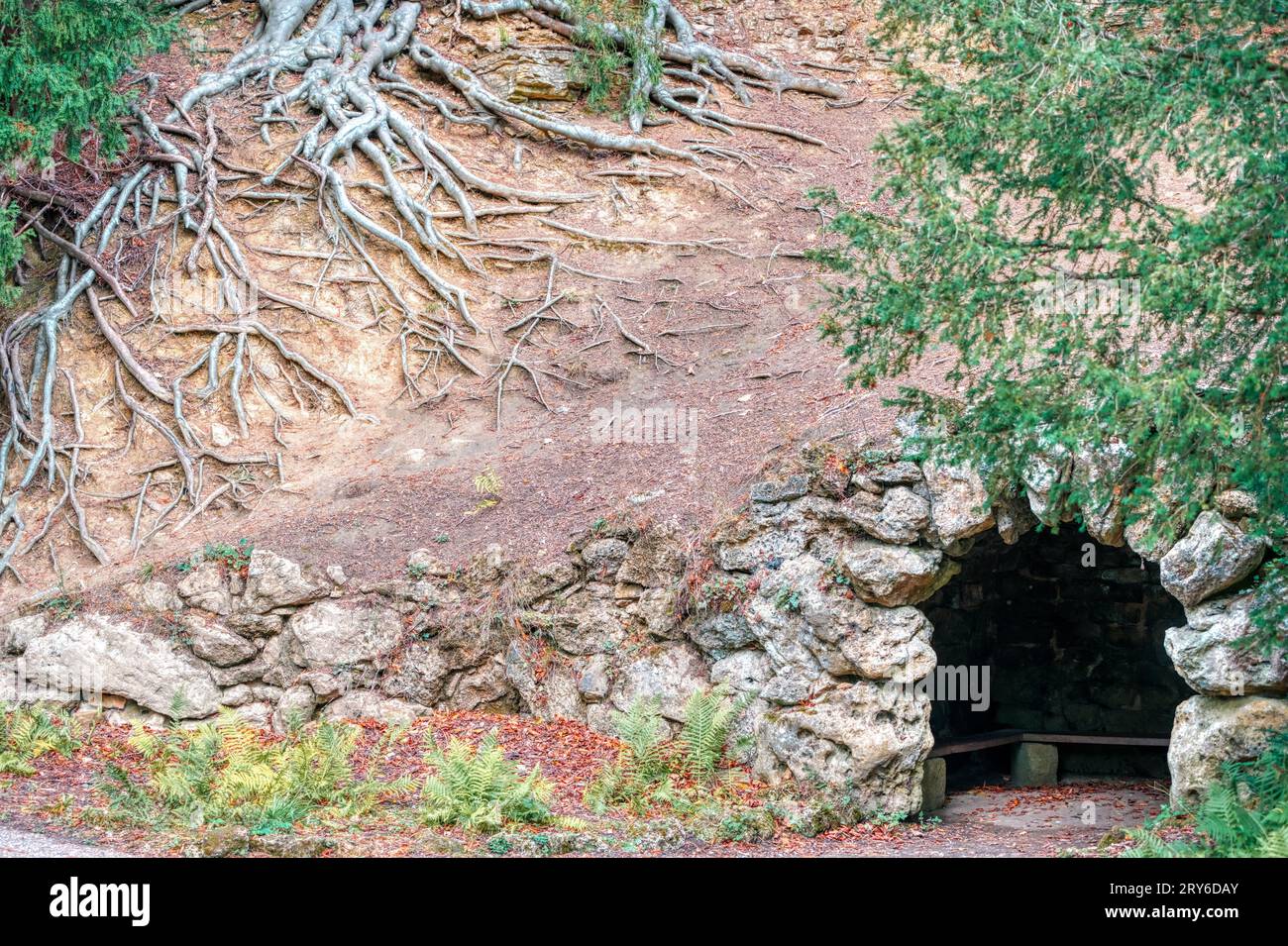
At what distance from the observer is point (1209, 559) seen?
7.74 m

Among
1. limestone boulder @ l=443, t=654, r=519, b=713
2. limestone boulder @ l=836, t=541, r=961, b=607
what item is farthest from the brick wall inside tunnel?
limestone boulder @ l=443, t=654, r=519, b=713

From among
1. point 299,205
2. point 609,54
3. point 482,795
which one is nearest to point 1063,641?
point 482,795

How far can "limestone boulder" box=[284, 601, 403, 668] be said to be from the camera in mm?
10656

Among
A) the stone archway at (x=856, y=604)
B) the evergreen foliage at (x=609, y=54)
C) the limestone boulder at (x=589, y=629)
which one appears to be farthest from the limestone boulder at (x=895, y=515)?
the evergreen foliage at (x=609, y=54)

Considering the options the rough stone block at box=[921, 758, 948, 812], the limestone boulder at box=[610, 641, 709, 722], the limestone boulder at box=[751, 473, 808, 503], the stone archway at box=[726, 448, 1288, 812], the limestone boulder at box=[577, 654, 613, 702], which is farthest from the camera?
the limestone boulder at box=[577, 654, 613, 702]

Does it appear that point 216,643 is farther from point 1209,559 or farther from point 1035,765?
point 1209,559

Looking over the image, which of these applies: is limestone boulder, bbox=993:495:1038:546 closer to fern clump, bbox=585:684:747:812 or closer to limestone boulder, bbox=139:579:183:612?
fern clump, bbox=585:684:747:812

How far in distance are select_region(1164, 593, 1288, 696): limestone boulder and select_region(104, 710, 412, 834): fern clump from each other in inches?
218

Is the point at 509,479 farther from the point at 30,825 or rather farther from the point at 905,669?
the point at 30,825

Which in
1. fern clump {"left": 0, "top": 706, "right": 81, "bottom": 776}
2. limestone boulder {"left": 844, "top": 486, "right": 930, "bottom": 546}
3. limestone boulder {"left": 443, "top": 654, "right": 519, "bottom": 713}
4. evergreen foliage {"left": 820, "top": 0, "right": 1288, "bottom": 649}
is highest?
evergreen foliage {"left": 820, "top": 0, "right": 1288, "bottom": 649}

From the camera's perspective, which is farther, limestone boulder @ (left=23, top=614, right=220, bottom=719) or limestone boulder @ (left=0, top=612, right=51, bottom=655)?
limestone boulder @ (left=0, top=612, right=51, bottom=655)

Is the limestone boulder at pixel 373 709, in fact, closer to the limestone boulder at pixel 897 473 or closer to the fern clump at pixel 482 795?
the fern clump at pixel 482 795

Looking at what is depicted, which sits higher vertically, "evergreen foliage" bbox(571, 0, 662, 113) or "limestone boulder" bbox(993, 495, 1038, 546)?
"evergreen foliage" bbox(571, 0, 662, 113)

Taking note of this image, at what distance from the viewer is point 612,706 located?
1021cm
